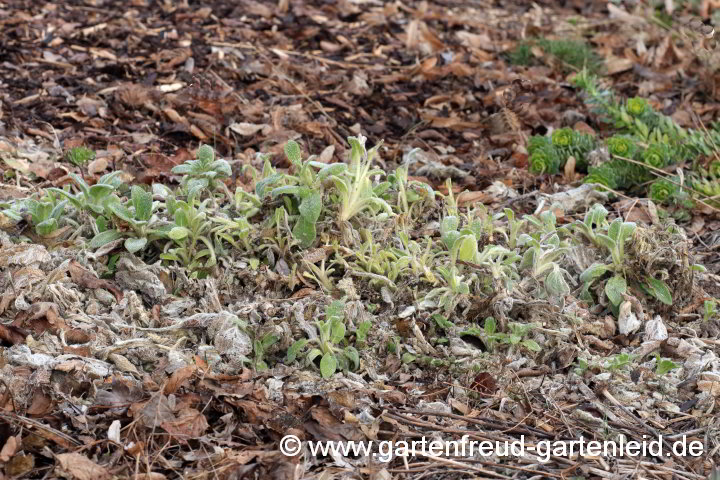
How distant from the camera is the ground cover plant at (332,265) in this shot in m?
2.29

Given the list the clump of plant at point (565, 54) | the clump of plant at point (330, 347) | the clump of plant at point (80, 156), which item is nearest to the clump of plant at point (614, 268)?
the clump of plant at point (330, 347)

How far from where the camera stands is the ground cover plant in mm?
2295

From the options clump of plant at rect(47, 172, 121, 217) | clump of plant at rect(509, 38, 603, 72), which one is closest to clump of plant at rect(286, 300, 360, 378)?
clump of plant at rect(47, 172, 121, 217)

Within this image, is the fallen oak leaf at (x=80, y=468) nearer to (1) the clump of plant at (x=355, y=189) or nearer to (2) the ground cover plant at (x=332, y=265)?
(2) the ground cover plant at (x=332, y=265)

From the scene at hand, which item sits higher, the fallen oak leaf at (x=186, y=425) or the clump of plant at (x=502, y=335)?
the fallen oak leaf at (x=186, y=425)

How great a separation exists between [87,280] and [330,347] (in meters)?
0.85

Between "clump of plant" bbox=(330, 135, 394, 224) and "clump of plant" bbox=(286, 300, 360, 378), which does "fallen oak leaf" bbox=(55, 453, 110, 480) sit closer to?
"clump of plant" bbox=(286, 300, 360, 378)

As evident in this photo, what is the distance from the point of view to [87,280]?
283cm

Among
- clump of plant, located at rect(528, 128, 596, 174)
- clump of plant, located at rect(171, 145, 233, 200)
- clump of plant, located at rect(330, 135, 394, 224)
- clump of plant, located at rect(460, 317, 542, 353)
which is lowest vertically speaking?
clump of plant, located at rect(528, 128, 596, 174)

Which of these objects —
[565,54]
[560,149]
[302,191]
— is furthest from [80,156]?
[565,54]

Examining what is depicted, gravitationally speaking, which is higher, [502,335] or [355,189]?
[355,189]

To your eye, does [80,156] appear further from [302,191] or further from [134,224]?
[302,191]

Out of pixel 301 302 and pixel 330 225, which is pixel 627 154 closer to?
pixel 330 225

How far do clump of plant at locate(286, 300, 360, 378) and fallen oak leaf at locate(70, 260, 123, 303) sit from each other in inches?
25.3
